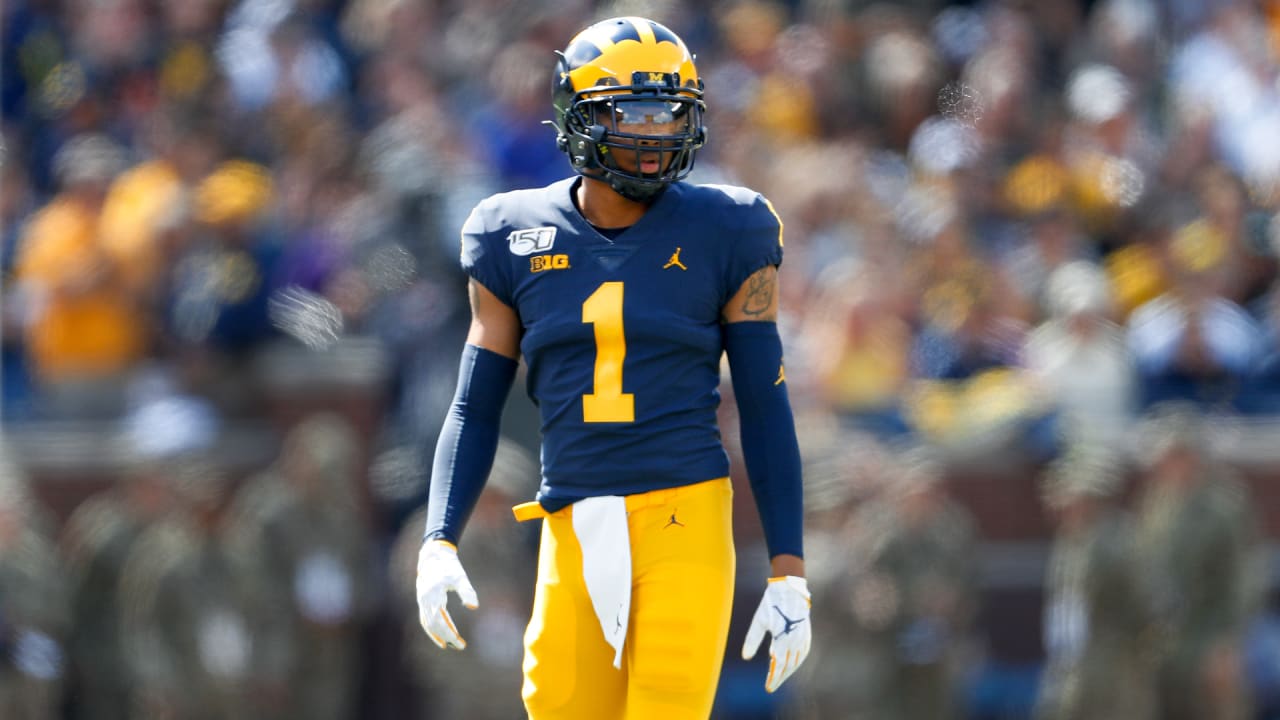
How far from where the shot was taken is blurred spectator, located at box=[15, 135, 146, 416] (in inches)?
405

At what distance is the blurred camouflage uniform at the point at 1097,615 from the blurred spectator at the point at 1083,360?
0.23 m

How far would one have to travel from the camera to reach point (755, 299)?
4.80m

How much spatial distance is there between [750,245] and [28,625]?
6.18 m

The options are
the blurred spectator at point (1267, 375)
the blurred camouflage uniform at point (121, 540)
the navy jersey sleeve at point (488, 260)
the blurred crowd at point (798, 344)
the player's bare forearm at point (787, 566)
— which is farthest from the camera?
the blurred camouflage uniform at point (121, 540)

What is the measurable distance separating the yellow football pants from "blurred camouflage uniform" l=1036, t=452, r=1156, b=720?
4.80 m

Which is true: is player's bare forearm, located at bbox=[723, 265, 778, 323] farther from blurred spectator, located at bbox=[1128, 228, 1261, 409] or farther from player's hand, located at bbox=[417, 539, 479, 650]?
blurred spectator, located at bbox=[1128, 228, 1261, 409]

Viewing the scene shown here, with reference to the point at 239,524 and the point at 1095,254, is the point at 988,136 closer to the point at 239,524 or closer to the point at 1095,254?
the point at 1095,254

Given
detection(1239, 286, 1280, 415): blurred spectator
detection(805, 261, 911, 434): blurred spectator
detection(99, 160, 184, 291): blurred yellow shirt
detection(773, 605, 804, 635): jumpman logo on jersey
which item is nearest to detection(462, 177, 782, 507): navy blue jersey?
detection(773, 605, 804, 635): jumpman logo on jersey

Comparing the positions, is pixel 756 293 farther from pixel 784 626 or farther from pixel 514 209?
pixel 784 626

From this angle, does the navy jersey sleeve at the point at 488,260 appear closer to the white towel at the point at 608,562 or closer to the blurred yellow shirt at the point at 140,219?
the white towel at the point at 608,562

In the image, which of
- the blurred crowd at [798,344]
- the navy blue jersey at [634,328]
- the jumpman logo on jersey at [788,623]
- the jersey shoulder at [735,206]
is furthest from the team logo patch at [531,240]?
the blurred crowd at [798,344]

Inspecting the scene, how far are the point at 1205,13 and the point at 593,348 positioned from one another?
275 inches

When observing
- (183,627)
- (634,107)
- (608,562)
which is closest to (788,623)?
(608,562)

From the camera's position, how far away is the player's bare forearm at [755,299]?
15.7 ft
